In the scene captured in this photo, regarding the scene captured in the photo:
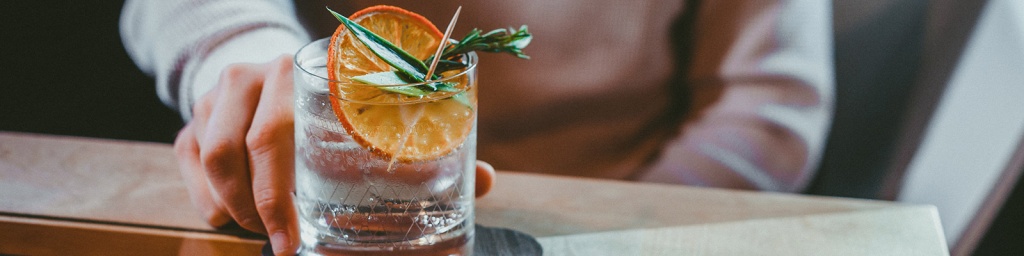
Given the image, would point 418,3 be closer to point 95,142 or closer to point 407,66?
point 95,142

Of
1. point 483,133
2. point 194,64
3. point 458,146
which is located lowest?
point 483,133

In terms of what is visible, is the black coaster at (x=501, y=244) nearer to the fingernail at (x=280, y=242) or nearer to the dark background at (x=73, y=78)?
the fingernail at (x=280, y=242)

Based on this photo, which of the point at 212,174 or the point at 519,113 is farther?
the point at 519,113

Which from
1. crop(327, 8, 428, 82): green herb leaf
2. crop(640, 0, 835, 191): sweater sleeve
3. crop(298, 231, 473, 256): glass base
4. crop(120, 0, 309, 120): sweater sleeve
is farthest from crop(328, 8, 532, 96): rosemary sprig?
crop(640, 0, 835, 191): sweater sleeve

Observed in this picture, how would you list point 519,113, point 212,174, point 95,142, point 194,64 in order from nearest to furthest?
point 212,174 < point 95,142 < point 194,64 < point 519,113

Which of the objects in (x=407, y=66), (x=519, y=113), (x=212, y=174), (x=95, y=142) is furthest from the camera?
(x=519, y=113)

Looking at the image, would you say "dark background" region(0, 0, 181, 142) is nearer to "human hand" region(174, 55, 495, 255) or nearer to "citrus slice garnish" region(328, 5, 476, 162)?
"human hand" region(174, 55, 495, 255)

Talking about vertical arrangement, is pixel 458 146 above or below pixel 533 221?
above

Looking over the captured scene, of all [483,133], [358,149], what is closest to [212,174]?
[358,149]
